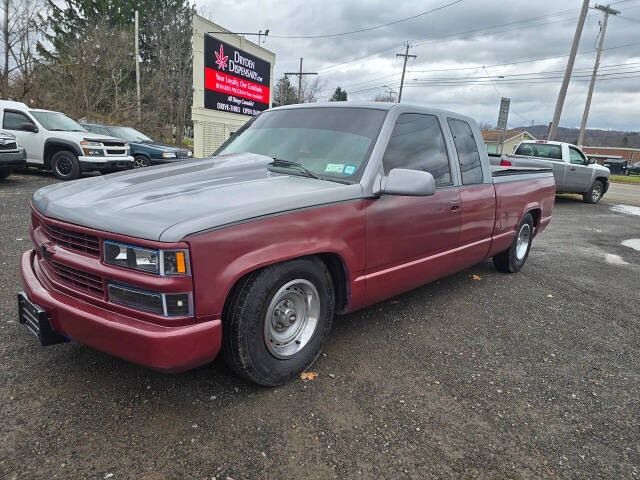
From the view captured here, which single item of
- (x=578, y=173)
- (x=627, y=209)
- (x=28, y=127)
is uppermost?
(x=28, y=127)

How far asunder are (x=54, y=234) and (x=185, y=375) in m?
1.15

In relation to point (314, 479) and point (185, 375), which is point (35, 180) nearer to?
point (185, 375)

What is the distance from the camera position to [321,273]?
8.94 feet

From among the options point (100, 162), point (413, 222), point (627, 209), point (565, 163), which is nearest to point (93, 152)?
point (100, 162)

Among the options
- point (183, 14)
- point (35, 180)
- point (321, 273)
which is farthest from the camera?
point (183, 14)

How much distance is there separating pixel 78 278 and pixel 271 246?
1.04 metres

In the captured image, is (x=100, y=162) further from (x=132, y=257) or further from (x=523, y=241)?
(x=132, y=257)

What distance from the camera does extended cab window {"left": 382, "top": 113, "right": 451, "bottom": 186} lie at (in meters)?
3.28

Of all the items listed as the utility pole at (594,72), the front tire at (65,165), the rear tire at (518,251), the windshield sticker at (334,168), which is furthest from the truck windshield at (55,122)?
the utility pole at (594,72)

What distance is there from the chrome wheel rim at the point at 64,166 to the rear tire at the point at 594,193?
50.1ft

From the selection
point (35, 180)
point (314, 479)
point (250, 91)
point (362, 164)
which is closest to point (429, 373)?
point (314, 479)

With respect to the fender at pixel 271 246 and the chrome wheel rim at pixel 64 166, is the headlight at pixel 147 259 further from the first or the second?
the chrome wheel rim at pixel 64 166

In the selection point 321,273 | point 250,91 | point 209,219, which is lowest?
point 321,273

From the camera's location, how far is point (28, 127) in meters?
10.5
